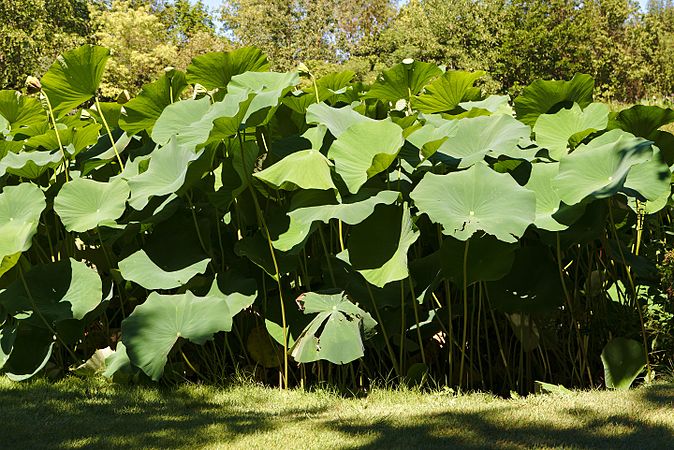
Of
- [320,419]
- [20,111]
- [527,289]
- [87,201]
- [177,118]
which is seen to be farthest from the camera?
[20,111]

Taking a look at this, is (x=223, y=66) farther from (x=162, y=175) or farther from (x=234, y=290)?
(x=234, y=290)

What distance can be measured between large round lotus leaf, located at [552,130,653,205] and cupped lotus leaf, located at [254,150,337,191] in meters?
0.92

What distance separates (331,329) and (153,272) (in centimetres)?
84

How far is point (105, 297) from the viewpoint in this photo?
11.7 feet

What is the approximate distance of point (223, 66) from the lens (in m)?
3.79

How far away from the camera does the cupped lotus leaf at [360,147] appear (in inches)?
124

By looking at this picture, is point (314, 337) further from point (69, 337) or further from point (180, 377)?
point (69, 337)

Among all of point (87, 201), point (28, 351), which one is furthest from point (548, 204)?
point (28, 351)

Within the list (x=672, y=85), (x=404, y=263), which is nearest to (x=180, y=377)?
(x=404, y=263)

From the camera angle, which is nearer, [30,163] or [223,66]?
[30,163]

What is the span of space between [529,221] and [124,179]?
5.85 feet

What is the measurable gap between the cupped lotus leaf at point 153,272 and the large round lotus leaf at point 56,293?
8.0 inches

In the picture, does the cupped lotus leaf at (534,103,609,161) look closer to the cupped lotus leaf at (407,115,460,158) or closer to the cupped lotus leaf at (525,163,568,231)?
the cupped lotus leaf at (525,163,568,231)

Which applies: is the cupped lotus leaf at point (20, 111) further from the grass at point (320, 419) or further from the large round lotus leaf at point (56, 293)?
the grass at point (320, 419)
